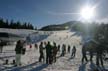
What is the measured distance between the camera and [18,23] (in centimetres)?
15250

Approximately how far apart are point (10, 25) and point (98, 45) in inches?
5375

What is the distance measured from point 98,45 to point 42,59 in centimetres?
932

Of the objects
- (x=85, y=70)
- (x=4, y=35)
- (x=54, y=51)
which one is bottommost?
(x=85, y=70)

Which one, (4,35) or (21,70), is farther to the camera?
(4,35)

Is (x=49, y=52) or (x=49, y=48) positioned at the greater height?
(x=49, y=48)

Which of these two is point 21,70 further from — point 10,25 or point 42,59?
point 10,25

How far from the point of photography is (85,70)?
16.8 m

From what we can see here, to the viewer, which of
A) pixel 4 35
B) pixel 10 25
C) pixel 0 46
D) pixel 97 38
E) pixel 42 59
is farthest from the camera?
pixel 10 25

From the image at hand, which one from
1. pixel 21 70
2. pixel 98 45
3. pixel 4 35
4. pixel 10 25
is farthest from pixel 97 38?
pixel 10 25

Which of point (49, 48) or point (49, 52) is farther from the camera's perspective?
point (49, 52)

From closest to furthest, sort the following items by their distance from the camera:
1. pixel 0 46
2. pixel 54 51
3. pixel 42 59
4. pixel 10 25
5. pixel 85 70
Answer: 1. pixel 85 70
2. pixel 54 51
3. pixel 42 59
4. pixel 0 46
5. pixel 10 25

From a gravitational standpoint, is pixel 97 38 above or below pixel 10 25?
below

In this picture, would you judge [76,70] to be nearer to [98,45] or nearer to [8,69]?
[98,45]

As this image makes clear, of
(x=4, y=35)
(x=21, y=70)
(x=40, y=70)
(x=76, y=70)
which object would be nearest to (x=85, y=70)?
(x=76, y=70)
